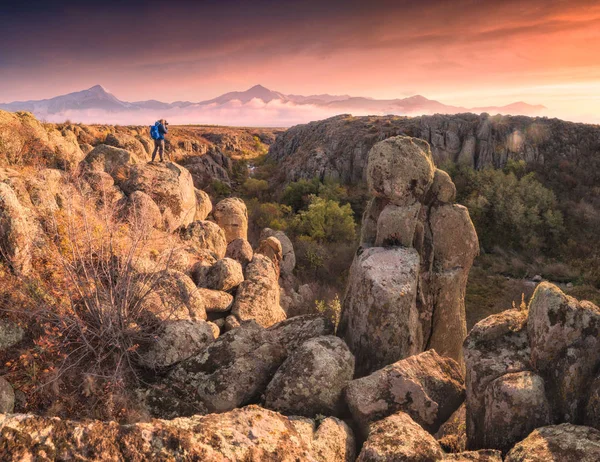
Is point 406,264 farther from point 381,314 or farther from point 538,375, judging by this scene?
point 538,375

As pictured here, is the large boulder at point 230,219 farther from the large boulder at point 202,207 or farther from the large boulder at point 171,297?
the large boulder at point 171,297

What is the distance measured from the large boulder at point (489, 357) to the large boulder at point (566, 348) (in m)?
0.39

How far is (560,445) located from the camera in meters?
4.88

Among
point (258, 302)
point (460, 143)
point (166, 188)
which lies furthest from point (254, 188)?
point (258, 302)

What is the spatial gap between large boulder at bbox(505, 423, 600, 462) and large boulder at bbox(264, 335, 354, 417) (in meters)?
3.33

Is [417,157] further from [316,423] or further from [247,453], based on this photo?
[247,453]

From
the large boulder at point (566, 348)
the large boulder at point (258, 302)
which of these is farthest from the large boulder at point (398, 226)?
the large boulder at point (258, 302)

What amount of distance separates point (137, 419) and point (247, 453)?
3.78 metres

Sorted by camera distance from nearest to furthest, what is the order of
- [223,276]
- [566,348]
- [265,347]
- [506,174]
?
[566,348], [265,347], [223,276], [506,174]

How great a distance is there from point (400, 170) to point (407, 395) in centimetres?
672

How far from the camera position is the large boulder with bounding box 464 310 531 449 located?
656 centimetres

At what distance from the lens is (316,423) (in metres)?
6.70

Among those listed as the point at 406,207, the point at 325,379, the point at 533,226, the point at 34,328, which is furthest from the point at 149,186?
the point at 533,226

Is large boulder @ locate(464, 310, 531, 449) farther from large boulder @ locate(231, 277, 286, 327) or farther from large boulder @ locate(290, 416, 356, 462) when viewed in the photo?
large boulder @ locate(231, 277, 286, 327)
